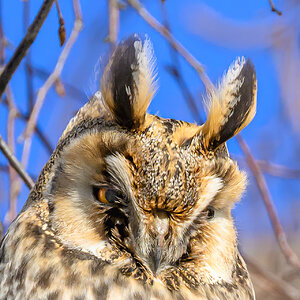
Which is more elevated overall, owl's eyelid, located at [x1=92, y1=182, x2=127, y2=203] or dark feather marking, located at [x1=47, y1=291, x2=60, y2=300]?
owl's eyelid, located at [x1=92, y1=182, x2=127, y2=203]

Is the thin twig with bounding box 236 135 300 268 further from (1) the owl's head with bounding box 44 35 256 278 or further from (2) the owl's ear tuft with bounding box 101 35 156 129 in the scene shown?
(2) the owl's ear tuft with bounding box 101 35 156 129

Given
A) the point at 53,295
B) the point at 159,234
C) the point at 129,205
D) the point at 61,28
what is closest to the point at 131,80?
the point at 61,28

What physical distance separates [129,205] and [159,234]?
14cm

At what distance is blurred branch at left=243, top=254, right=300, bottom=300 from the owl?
82cm

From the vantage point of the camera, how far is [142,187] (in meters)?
1.84

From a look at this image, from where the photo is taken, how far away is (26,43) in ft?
6.34

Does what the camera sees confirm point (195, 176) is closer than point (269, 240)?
A: Yes

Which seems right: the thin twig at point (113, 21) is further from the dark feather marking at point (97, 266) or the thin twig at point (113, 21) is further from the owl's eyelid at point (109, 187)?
the dark feather marking at point (97, 266)

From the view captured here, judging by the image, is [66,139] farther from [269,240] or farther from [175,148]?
[269,240]

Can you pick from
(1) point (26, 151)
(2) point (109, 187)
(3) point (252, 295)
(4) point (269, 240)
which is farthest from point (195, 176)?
(4) point (269, 240)

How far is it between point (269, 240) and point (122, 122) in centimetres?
368

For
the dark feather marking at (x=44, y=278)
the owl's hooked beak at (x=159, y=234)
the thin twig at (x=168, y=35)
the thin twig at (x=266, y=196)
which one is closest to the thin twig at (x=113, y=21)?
the thin twig at (x=168, y=35)

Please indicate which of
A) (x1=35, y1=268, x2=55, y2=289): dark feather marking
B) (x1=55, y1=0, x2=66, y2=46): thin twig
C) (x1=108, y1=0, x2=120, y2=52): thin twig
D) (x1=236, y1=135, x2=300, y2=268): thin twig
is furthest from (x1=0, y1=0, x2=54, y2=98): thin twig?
(x1=236, y1=135, x2=300, y2=268): thin twig

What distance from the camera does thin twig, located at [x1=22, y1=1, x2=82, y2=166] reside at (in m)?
2.38
